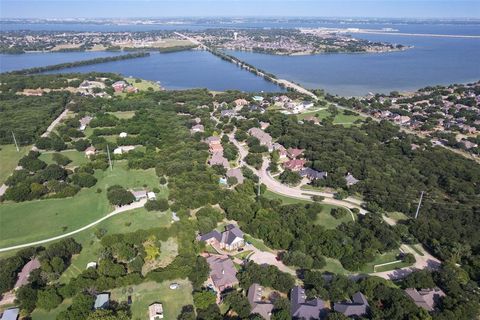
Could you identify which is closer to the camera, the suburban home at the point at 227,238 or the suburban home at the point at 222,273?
the suburban home at the point at 222,273

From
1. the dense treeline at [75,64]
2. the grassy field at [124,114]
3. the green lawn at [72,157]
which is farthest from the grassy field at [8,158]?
the dense treeline at [75,64]

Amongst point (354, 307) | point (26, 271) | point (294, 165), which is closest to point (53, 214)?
point (26, 271)

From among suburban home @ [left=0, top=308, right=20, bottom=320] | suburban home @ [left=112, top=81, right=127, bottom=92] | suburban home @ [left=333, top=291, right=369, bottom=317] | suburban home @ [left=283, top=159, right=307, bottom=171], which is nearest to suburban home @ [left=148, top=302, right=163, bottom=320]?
suburban home @ [left=0, top=308, right=20, bottom=320]

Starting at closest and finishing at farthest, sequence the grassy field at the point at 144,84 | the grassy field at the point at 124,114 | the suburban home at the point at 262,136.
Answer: the suburban home at the point at 262,136, the grassy field at the point at 124,114, the grassy field at the point at 144,84

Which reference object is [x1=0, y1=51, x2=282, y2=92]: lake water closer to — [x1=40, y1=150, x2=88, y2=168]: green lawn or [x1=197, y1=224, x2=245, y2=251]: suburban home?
[x1=40, y1=150, x2=88, y2=168]: green lawn

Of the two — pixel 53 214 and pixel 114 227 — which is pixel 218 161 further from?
pixel 53 214

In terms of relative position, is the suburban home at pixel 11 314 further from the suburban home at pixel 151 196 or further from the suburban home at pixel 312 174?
the suburban home at pixel 312 174
